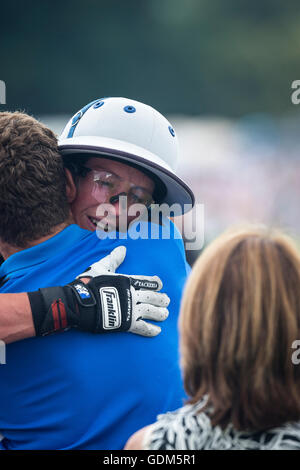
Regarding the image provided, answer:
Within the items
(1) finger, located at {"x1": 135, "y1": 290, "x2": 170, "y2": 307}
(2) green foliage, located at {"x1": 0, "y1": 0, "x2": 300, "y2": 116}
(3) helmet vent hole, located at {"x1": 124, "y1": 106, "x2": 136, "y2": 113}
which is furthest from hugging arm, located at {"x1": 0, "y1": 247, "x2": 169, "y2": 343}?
(2) green foliage, located at {"x1": 0, "y1": 0, "x2": 300, "y2": 116}

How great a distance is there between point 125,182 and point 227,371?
0.98 metres

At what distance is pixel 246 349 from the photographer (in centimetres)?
121

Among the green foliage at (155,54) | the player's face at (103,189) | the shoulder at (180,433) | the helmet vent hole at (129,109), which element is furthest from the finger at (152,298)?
the green foliage at (155,54)

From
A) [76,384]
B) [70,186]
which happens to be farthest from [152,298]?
[70,186]

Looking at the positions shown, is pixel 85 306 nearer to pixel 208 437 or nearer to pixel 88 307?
pixel 88 307

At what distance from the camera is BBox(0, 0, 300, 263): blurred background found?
1023 centimetres

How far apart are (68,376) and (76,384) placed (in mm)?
32

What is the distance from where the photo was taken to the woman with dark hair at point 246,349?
120 cm

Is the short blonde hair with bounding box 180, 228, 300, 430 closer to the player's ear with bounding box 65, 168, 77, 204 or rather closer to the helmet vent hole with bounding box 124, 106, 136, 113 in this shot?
the player's ear with bounding box 65, 168, 77, 204

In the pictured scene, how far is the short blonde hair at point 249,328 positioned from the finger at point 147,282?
474 millimetres

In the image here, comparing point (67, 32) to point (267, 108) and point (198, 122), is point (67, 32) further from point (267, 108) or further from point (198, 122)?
point (267, 108)

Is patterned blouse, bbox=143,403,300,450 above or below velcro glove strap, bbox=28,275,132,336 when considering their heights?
below

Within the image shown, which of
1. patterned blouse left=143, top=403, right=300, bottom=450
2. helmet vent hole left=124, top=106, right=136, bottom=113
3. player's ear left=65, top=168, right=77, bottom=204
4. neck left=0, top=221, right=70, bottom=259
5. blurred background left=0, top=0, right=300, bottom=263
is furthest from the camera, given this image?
blurred background left=0, top=0, right=300, bottom=263

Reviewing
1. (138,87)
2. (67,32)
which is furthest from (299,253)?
(67,32)
